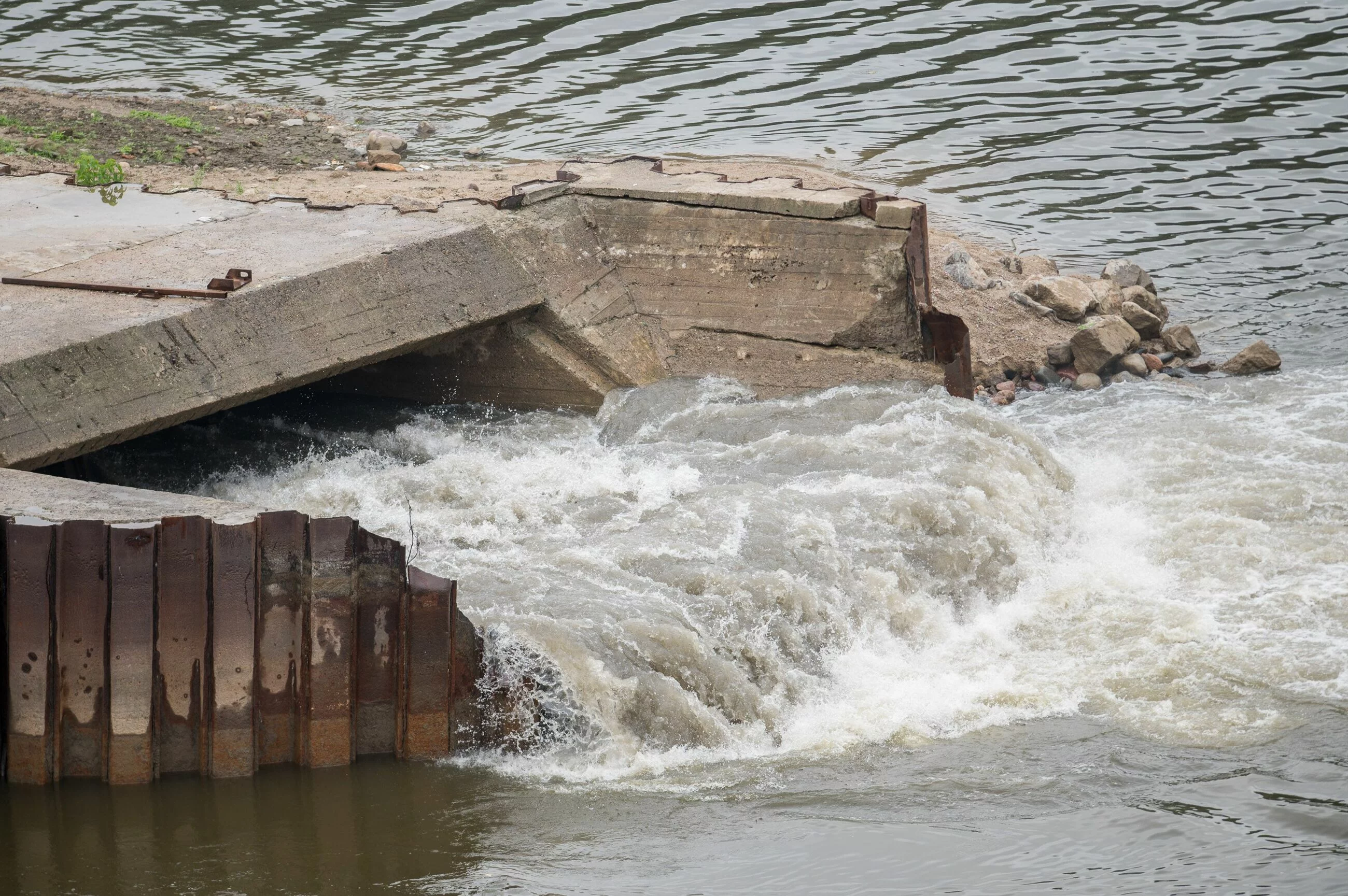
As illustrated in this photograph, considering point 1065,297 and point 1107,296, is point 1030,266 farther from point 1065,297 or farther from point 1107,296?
point 1065,297

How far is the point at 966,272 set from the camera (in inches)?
475

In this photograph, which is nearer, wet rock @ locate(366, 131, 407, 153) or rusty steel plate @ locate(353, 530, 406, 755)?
rusty steel plate @ locate(353, 530, 406, 755)

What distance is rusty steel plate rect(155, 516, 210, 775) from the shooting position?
5.48 metres

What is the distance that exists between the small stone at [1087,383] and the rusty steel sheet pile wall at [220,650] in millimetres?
6506

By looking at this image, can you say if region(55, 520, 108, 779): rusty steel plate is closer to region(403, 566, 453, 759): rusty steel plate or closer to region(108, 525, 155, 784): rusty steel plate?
region(108, 525, 155, 784): rusty steel plate

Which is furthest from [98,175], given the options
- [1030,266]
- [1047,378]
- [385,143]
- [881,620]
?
[1030,266]

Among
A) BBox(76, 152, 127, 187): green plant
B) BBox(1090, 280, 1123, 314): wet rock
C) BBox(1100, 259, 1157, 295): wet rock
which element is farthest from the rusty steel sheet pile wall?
BBox(1100, 259, 1157, 295): wet rock

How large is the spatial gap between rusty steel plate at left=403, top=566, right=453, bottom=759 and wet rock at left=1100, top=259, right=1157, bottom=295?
8.43 m

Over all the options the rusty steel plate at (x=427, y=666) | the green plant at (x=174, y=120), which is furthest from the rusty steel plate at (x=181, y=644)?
the green plant at (x=174, y=120)

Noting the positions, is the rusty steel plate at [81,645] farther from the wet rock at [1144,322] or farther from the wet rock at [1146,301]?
the wet rock at [1146,301]

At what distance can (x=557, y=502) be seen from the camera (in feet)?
26.7

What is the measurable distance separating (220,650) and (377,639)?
58 cm

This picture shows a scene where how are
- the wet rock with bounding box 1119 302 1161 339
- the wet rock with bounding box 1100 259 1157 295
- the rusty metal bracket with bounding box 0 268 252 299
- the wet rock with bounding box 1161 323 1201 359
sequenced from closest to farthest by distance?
the rusty metal bracket with bounding box 0 268 252 299 → the wet rock with bounding box 1161 323 1201 359 → the wet rock with bounding box 1119 302 1161 339 → the wet rock with bounding box 1100 259 1157 295

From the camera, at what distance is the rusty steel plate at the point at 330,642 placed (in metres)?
5.62
